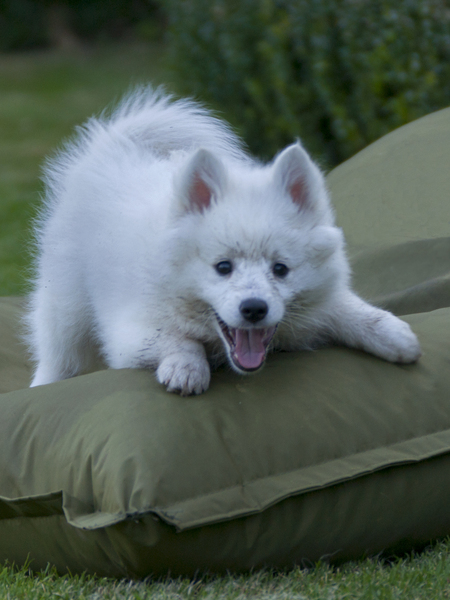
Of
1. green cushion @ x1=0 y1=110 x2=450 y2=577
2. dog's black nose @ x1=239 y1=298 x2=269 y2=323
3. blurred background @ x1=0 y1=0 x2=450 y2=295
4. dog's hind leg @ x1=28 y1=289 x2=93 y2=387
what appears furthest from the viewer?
blurred background @ x1=0 y1=0 x2=450 y2=295

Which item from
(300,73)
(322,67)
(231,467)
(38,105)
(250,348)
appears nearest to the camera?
(231,467)

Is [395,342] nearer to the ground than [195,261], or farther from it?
nearer to the ground

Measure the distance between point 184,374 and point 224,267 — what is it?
371 millimetres

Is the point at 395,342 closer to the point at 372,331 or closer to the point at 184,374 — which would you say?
the point at 372,331

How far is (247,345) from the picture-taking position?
2711mm

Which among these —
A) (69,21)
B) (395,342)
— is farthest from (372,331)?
(69,21)

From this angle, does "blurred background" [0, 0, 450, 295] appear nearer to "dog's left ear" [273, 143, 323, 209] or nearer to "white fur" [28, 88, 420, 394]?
"white fur" [28, 88, 420, 394]

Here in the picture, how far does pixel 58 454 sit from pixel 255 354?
0.71 m

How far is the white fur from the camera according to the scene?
2.63 m

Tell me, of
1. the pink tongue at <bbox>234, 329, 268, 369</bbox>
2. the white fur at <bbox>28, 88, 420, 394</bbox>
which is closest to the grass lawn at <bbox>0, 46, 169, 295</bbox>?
the white fur at <bbox>28, 88, 420, 394</bbox>

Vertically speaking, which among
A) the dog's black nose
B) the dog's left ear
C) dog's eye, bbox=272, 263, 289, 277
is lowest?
the dog's black nose

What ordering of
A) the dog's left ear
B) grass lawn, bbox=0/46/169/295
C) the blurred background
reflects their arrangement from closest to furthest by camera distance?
the dog's left ear → the blurred background → grass lawn, bbox=0/46/169/295

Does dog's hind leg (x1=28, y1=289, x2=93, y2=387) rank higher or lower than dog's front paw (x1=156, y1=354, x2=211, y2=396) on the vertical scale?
higher

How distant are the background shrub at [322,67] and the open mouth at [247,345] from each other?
5067 mm
